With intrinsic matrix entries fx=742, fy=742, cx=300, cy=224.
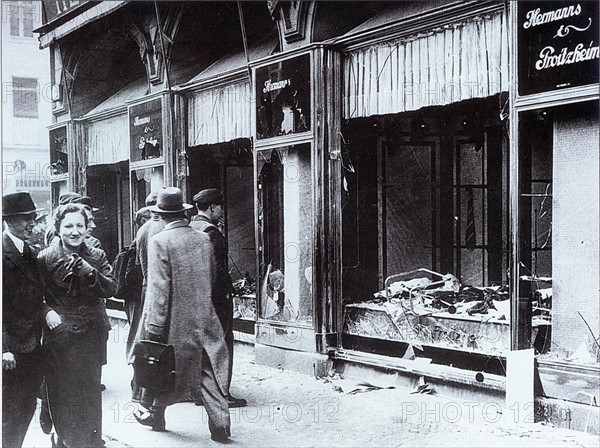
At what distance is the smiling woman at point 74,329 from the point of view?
475 centimetres

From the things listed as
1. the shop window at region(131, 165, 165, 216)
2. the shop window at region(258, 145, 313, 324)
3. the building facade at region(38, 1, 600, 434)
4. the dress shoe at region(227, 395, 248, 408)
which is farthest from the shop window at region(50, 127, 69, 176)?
the dress shoe at region(227, 395, 248, 408)

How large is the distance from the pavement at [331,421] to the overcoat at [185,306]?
0.34 m

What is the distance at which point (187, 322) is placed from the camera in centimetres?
498

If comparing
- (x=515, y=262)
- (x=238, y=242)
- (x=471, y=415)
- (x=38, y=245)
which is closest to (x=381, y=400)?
(x=471, y=415)

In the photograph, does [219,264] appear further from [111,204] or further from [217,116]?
[217,116]

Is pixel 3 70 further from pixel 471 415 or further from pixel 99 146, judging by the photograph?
pixel 471 415

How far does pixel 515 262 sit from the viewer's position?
4984mm

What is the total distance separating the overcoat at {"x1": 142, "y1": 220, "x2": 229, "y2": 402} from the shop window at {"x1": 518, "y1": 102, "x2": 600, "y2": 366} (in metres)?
2.09

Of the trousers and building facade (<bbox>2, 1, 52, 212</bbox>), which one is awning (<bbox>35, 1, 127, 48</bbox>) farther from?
the trousers

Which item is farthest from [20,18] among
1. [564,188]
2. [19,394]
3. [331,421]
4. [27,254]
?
[564,188]

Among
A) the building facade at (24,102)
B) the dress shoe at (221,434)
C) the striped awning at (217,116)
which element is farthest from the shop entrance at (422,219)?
the building facade at (24,102)

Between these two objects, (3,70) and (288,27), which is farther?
(288,27)

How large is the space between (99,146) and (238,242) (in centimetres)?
164

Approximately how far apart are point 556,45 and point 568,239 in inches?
49.0
